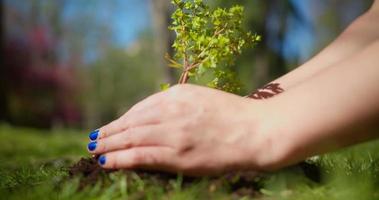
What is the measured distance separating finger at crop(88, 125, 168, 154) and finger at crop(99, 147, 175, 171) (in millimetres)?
17

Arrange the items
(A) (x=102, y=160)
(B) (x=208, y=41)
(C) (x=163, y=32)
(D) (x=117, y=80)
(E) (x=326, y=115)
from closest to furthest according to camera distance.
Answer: (E) (x=326, y=115), (A) (x=102, y=160), (B) (x=208, y=41), (C) (x=163, y=32), (D) (x=117, y=80)

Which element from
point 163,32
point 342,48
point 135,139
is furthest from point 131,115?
point 163,32

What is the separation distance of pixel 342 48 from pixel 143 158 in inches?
36.5

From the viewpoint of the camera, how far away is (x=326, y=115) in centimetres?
141

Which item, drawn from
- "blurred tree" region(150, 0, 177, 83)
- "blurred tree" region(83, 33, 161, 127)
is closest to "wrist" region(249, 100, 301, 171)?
"blurred tree" region(150, 0, 177, 83)

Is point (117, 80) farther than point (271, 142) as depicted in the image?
Yes

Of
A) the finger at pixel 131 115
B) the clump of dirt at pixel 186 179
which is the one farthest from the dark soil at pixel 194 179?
the finger at pixel 131 115

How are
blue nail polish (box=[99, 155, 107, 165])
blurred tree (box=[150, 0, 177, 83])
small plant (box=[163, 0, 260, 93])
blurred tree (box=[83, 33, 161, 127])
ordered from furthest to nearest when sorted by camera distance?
blurred tree (box=[83, 33, 161, 127])
blurred tree (box=[150, 0, 177, 83])
small plant (box=[163, 0, 260, 93])
blue nail polish (box=[99, 155, 107, 165])

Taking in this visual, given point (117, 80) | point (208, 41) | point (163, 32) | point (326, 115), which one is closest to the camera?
point (326, 115)

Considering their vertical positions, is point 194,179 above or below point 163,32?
below

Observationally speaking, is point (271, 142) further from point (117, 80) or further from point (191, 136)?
point (117, 80)

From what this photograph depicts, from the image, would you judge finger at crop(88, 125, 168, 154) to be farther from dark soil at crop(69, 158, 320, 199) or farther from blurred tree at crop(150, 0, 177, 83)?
blurred tree at crop(150, 0, 177, 83)

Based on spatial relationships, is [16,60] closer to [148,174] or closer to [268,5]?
[268,5]

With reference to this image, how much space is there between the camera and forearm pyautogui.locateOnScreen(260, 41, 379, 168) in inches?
55.5
